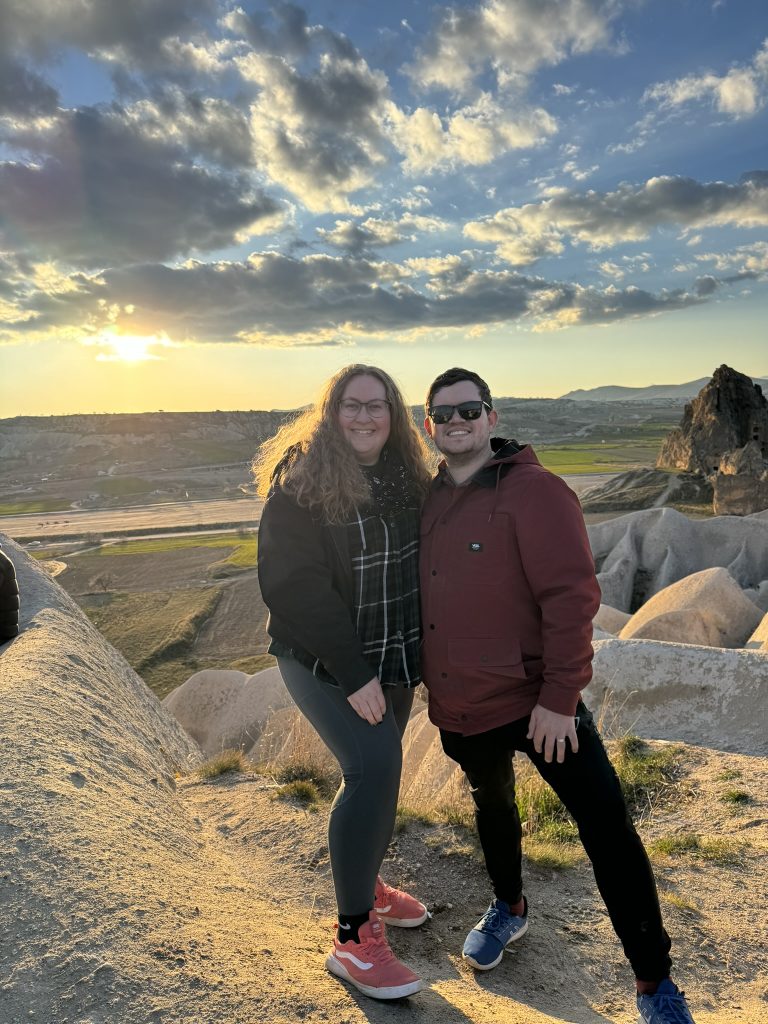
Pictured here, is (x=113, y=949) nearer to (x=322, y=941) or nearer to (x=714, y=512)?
(x=322, y=941)

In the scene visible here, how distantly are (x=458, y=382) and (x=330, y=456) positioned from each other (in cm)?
70

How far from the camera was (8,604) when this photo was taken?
672 centimetres

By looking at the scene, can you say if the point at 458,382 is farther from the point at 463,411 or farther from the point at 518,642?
the point at 518,642

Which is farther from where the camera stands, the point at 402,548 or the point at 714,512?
the point at 714,512

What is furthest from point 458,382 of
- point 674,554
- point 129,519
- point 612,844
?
point 129,519

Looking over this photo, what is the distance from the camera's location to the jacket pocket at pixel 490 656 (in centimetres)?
293

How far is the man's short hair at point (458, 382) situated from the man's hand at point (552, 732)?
1.39 meters

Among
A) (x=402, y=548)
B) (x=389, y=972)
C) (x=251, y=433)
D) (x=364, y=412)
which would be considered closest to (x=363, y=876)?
(x=389, y=972)

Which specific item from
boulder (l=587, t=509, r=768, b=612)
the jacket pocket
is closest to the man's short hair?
the jacket pocket

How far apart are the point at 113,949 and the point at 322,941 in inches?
46.1

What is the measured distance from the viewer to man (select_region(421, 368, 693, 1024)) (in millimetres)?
2812

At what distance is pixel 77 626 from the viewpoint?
788cm

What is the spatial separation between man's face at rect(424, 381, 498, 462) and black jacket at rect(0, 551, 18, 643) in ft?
17.3

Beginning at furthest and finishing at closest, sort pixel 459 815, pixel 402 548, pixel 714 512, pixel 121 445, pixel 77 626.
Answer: pixel 121 445, pixel 714 512, pixel 77 626, pixel 459 815, pixel 402 548
